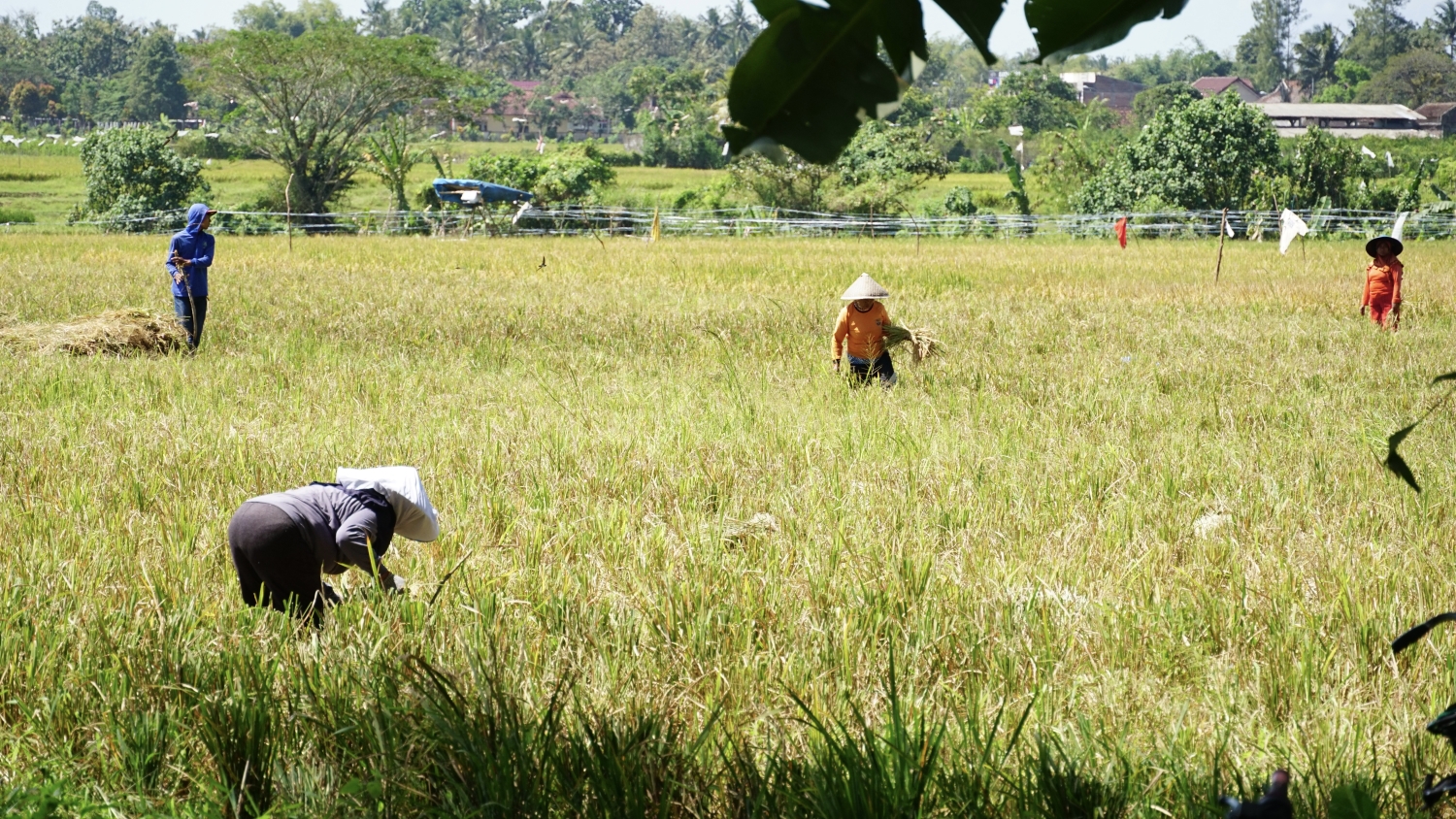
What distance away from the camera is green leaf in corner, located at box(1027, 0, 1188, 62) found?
3.36 ft

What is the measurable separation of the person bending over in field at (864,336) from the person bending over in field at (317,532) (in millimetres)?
4504

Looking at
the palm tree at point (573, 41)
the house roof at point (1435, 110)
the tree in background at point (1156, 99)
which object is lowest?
the tree in background at point (1156, 99)

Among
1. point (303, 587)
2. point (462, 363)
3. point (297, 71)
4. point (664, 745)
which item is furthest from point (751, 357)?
point (297, 71)

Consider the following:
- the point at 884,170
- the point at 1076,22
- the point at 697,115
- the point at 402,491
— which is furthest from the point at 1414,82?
the point at 1076,22

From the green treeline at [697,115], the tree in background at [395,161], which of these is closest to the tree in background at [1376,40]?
the green treeline at [697,115]

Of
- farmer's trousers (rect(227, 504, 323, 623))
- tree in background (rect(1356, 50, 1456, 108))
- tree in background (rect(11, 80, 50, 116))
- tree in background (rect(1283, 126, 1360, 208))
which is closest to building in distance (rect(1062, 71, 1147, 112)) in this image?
tree in background (rect(1356, 50, 1456, 108))

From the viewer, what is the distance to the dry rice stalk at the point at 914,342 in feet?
28.0

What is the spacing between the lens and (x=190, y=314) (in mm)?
10312

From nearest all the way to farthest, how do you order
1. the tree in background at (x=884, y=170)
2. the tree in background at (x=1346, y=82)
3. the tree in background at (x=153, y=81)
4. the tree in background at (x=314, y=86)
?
the tree in background at (x=884, y=170) → the tree in background at (x=314, y=86) → the tree in background at (x=153, y=81) → the tree in background at (x=1346, y=82)

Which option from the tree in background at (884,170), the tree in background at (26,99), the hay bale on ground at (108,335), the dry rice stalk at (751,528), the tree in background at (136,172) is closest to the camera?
the dry rice stalk at (751,528)

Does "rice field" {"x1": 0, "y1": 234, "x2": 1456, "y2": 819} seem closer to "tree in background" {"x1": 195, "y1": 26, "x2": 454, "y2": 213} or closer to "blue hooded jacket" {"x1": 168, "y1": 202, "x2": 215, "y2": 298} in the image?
"blue hooded jacket" {"x1": 168, "y1": 202, "x2": 215, "y2": 298}

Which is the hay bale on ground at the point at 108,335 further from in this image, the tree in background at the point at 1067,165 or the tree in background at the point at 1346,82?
the tree in background at the point at 1346,82

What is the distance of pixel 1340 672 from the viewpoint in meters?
3.27

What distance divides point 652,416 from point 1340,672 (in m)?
4.32
